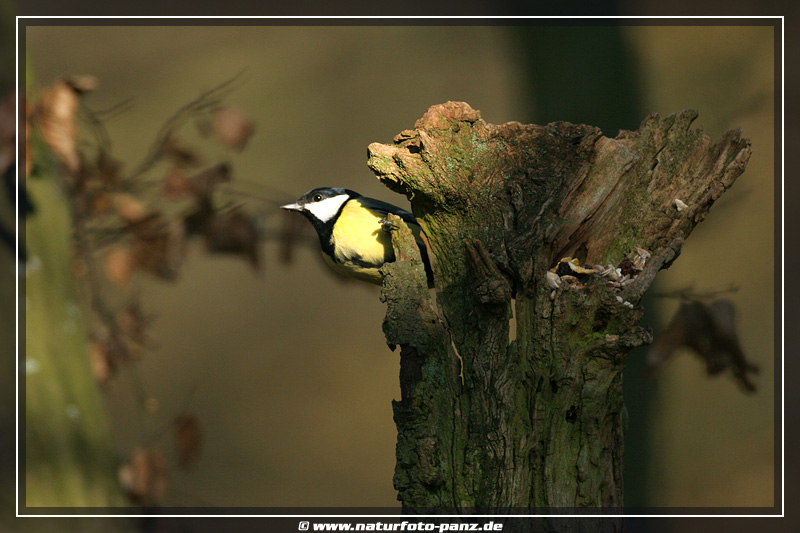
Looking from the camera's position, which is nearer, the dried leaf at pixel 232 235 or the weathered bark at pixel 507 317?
the weathered bark at pixel 507 317

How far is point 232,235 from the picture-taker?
7.78ft

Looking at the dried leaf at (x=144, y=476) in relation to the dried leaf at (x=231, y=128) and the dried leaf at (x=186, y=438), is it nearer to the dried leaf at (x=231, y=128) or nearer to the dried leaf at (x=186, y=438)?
the dried leaf at (x=186, y=438)

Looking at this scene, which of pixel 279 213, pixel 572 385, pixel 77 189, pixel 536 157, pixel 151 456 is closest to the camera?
pixel 572 385

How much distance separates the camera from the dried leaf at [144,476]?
208cm

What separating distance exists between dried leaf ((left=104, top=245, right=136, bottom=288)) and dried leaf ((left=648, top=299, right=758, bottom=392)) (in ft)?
6.73

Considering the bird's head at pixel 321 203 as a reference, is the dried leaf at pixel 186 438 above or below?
below

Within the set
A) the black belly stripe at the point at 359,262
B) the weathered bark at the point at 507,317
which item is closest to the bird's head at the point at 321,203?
the black belly stripe at the point at 359,262

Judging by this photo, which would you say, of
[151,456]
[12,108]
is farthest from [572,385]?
[12,108]

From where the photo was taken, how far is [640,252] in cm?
172

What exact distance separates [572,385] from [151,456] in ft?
5.10

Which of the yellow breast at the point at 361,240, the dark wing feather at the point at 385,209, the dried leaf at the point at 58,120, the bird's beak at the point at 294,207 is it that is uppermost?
the dried leaf at the point at 58,120

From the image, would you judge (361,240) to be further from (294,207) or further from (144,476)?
(144,476)

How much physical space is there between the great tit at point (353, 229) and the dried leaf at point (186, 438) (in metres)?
0.87

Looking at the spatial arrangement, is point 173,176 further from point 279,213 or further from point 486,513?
point 486,513
